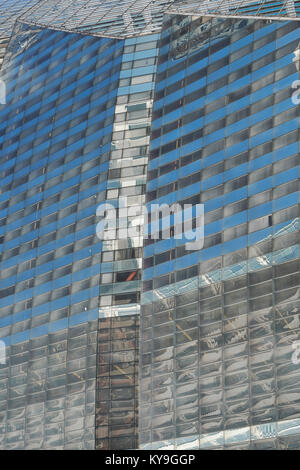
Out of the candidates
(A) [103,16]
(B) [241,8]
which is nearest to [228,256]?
(B) [241,8]

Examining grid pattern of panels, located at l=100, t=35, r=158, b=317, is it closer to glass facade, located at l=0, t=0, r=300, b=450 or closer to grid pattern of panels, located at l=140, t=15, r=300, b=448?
glass facade, located at l=0, t=0, r=300, b=450

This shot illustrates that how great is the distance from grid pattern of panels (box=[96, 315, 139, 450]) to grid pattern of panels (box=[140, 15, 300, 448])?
11.3 feet

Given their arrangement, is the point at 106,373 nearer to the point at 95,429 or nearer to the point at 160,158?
the point at 95,429

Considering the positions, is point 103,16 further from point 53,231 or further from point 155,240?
point 155,240

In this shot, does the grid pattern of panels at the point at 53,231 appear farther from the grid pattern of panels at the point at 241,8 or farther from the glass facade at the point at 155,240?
the grid pattern of panels at the point at 241,8

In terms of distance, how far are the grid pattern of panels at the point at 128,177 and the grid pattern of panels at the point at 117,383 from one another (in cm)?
192

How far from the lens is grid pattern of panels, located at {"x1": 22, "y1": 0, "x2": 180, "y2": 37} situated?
114 metres

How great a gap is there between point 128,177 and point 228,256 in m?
19.7

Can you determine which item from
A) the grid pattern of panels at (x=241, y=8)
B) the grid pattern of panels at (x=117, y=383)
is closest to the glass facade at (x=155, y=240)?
the grid pattern of panels at (x=117, y=383)

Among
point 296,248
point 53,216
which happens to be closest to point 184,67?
point 53,216

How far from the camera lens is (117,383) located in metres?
91.6

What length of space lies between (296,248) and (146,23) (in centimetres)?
4403

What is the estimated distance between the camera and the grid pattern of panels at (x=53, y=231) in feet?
311

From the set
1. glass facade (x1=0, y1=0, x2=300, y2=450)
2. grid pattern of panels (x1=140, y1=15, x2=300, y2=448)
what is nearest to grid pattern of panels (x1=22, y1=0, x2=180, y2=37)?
glass facade (x1=0, y1=0, x2=300, y2=450)
